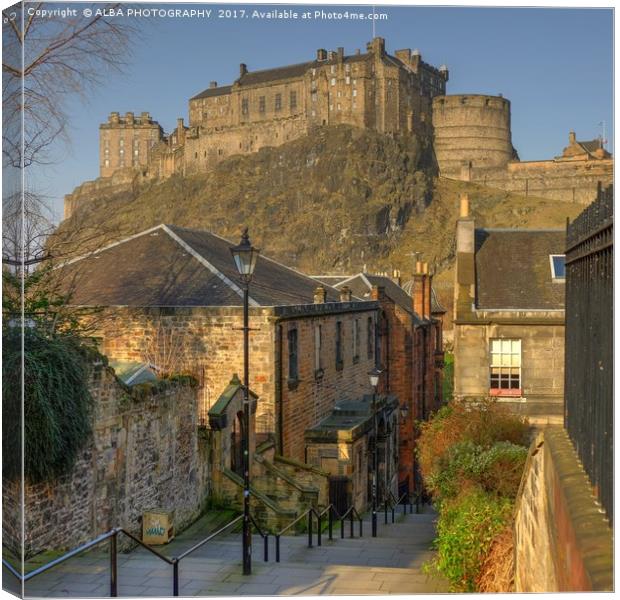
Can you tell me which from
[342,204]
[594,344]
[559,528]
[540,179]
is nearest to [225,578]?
[559,528]

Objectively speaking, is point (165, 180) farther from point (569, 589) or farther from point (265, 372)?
point (569, 589)

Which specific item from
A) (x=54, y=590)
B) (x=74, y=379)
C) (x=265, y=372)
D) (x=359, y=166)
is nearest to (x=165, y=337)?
(x=265, y=372)

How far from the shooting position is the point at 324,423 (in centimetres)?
2264

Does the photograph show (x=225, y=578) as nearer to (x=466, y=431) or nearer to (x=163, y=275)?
(x=466, y=431)

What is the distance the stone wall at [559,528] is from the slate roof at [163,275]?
10.8 meters

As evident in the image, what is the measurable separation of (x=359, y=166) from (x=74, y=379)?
9179cm

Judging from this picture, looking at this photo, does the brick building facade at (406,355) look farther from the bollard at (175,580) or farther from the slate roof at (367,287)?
the bollard at (175,580)

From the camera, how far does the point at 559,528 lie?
6.62 metres

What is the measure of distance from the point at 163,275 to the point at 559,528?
47.8 ft

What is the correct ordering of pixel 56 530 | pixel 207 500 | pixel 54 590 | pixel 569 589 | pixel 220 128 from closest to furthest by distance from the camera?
pixel 569 589, pixel 54 590, pixel 56 530, pixel 207 500, pixel 220 128

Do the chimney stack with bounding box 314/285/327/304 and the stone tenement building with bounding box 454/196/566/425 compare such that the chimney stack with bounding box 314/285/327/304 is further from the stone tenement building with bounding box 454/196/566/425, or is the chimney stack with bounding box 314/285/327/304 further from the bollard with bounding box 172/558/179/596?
the bollard with bounding box 172/558/179/596

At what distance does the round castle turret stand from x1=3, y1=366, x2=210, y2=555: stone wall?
81.4m

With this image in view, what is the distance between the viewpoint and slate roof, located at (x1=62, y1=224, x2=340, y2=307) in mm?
18828

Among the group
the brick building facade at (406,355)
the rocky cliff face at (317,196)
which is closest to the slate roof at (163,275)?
the brick building facade at (406,355)
